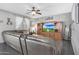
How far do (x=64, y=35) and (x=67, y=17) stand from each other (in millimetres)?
883

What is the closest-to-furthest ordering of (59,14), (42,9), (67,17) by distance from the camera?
(67,17) → (59,14) → (42,9)

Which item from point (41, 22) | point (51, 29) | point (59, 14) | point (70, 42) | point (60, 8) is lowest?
point (70, 42)

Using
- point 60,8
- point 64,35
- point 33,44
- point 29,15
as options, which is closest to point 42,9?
point 29,15

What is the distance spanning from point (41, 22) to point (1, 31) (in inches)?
120

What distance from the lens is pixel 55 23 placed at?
4.30 m

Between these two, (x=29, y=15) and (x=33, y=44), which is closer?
(x=33, y=44)

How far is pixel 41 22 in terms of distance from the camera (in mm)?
4262

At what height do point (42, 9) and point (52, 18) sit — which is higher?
point (42, 9)

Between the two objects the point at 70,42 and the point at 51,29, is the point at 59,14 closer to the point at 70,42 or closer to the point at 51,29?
the point at 51,29

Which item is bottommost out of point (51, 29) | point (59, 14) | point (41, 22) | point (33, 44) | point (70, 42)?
point (70, 42)

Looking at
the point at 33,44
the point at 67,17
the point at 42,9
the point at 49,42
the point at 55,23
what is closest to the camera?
the point at 49,42

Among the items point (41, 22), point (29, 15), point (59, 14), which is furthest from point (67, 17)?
point (29, 15)

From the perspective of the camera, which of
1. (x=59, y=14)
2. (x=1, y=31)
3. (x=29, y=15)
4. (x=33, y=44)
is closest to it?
(x=33, y=44)

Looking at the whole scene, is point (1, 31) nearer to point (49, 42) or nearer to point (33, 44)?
point (33, 44)
